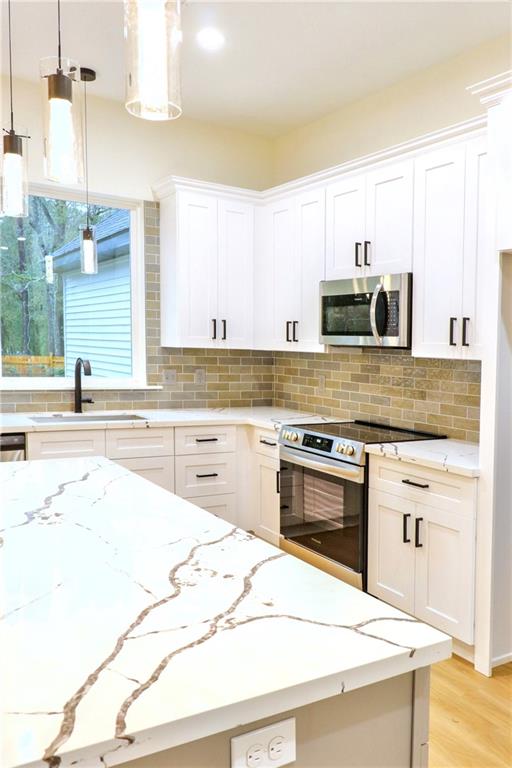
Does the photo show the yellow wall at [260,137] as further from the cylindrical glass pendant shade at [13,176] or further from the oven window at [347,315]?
the cylindrical glass pendant shade at [13,176]

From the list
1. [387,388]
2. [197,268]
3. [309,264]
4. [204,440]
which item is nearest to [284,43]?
[309,264]

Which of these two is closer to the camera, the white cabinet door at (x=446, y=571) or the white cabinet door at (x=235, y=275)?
the white cabinet door at (x=446, y=571)

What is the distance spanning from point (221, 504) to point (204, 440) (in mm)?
490

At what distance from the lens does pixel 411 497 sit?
3.00m

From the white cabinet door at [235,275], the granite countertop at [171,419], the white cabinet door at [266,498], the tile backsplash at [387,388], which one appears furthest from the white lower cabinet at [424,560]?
the white cabinet door at [235,275]

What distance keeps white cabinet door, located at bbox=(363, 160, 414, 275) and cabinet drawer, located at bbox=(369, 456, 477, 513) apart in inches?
43.5

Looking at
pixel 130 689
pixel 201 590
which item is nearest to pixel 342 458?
pixel 201 590

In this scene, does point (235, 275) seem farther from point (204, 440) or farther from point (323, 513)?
point (323, 513)

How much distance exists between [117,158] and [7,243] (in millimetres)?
994

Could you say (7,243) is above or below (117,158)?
below

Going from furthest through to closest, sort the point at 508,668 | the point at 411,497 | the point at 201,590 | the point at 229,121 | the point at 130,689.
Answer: the point at 229,121
the point at 411,497
the point at 508,668
the point at 201,590
the point at 130,689

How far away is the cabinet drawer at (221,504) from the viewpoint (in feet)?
13.9

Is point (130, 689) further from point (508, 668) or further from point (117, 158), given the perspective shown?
point (117, 158)

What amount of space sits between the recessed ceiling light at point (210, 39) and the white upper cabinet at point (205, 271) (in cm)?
105
